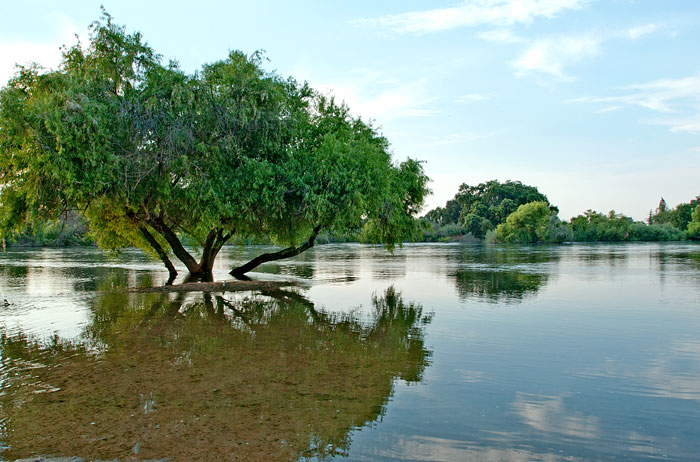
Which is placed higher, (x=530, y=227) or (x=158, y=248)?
(x=530, y=227)

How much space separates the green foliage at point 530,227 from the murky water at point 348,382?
99408mm

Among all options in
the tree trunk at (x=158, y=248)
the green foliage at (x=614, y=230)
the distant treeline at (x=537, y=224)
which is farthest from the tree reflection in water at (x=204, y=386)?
the green foliage at (x=614, y=230)

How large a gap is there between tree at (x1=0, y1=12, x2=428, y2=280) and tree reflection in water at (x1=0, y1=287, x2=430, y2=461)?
668 cm

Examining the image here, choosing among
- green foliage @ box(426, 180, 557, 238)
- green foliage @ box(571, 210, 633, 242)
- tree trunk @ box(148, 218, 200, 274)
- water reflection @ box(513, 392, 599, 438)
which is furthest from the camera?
green foliage @ box(426, 180, 557, 238)

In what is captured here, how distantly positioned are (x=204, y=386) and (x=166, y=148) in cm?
1360

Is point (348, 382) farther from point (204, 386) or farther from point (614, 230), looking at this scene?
point (614, 230)

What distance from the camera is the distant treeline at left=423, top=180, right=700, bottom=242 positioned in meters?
114

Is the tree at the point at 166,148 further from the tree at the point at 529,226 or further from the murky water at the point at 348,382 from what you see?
the tree at the point at 529,226

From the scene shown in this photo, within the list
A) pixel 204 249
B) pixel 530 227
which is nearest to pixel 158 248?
pixel 204 249

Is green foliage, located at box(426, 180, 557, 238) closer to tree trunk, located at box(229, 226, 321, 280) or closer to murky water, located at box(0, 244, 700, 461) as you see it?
tree trunk, located at box(229, 226, 321, 280)

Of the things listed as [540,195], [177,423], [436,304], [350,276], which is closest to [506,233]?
[540,195]

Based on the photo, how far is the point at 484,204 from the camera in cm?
14088

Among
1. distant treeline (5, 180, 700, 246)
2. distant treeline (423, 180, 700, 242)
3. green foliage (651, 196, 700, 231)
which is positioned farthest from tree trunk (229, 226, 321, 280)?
green foliage (651, 196, 700, 231)

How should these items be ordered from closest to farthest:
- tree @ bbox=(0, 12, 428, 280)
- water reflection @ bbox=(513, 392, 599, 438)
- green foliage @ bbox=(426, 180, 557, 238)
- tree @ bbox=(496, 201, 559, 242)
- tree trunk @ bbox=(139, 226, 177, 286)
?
water reflection @ bbox=(513, 392, 599, 438), tree @ bbox=(0, 12, 428, 280), tree trunk @ bbox=(139, 226, 177, 286), tree @ bbox=(496, 201, 559, 242), green foliage @ bbox=(426, 180, 557, 238)
